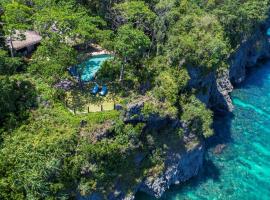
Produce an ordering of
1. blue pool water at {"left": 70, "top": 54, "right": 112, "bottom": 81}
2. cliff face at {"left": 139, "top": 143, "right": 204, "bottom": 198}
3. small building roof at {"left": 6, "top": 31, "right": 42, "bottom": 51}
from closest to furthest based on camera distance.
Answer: cliff face at {"left": 139, "top": 143, "right": 204, "bottom": 198}
blue pool water at {"left": 70, "top": 54, "right": 112, "bottom": 81}
small building roof at {"left": 6, "top": 31, "right": 42, "bottom": 51}

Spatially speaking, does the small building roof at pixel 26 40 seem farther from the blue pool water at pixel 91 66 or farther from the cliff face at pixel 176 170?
the cliff face at pixel 176 170

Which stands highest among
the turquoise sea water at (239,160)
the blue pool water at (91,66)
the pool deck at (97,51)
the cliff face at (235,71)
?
the pool deck at (97,51)

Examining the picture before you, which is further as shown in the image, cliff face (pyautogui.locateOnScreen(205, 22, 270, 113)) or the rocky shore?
cliff face (pyautogui.locateOnScreen(205, 22, 270, 113))

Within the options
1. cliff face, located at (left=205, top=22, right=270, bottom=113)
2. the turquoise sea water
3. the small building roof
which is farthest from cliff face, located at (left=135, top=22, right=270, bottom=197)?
the small building roof

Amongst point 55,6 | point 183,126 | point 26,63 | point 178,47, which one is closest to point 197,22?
point 178,47

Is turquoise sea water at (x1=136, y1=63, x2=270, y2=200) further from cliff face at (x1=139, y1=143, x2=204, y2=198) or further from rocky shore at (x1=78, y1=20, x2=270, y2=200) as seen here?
rocky shore at (x1=78, y1=20, x2=270, y2=200)

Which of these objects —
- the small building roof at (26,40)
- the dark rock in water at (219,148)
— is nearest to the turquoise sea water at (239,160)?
the dark rock in water at (219,148)

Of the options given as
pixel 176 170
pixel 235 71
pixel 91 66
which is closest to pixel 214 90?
pixel 235 71
